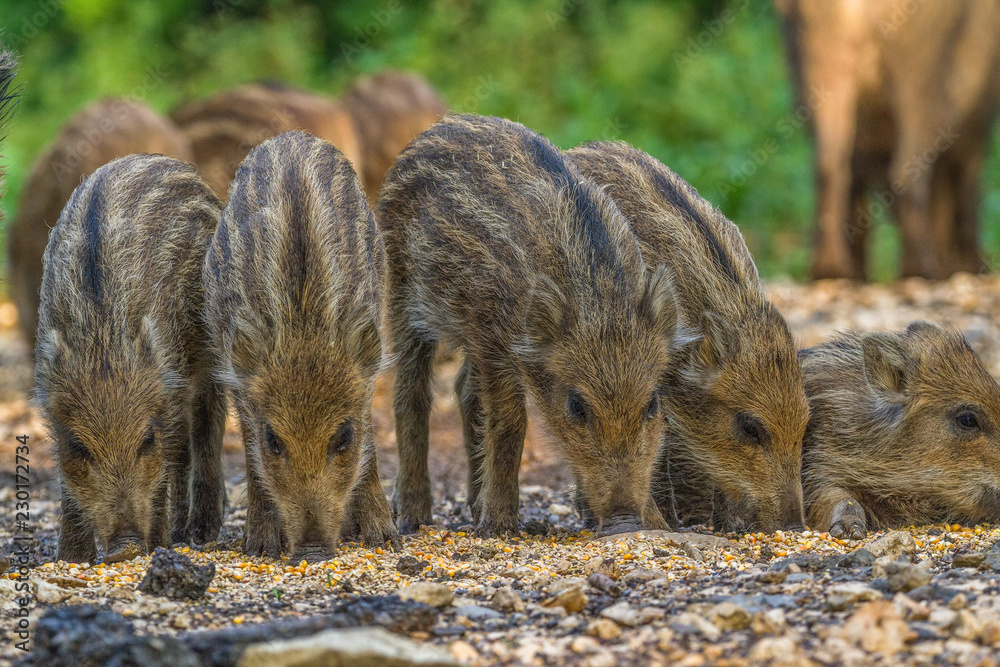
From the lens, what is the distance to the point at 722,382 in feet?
16.4

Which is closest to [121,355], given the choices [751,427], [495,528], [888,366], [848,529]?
[495,528]

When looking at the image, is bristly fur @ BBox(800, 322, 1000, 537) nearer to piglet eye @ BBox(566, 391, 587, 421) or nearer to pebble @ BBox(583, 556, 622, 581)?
piglet eye @ BBox(566, 391, 587, 421)

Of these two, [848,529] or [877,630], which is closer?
[877,630]

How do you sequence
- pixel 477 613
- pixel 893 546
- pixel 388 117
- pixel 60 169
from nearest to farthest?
pixel 477 613
pixel 893 546
pixel 60 169
pixel 388 117

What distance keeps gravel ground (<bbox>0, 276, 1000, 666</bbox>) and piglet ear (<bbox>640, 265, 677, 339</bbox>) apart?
811 mm

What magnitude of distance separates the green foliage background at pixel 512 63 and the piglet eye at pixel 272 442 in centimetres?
1063

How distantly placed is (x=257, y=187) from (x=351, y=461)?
3.73ft

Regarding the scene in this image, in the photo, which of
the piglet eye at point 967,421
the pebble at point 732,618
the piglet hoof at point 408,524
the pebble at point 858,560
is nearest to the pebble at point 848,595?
the pebble at point 732,618

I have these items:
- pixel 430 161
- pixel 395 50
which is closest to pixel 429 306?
pixel 430 161

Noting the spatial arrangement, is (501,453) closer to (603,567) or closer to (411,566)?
(411,566)

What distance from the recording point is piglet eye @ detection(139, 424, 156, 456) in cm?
448

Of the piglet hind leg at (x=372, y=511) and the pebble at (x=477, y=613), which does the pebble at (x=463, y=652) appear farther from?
the piglet hind leg at (x=372, y=511)

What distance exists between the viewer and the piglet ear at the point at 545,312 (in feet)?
15.3

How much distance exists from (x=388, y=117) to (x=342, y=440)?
911 cm
